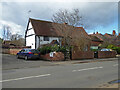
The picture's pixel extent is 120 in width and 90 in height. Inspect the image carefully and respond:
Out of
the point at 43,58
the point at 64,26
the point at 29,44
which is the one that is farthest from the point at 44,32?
the point at 43,58

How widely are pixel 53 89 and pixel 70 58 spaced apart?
14.2 m

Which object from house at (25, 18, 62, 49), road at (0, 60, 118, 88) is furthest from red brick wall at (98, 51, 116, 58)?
road at (0, 60, 118, 88)

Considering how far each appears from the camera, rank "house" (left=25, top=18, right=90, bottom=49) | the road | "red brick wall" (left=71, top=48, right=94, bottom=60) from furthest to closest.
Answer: "house" (left=25, top=18, right=90, bottom=49) < "red brick wall" (left=71, top=48, right=94, bottom=60) < the road

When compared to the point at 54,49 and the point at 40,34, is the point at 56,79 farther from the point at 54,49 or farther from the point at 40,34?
the point at 40,34

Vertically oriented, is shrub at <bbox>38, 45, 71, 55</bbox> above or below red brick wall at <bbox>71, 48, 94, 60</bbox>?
above

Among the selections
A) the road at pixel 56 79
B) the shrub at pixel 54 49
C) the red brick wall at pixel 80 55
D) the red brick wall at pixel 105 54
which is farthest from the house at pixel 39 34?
the road at pixel 56 79

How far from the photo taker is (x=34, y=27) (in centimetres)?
2906

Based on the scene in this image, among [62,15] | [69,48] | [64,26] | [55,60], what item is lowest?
[55,60]

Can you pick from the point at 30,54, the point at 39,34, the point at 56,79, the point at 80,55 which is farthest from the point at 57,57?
the point at 39,34

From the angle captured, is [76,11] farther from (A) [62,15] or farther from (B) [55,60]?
(B) [55,60]

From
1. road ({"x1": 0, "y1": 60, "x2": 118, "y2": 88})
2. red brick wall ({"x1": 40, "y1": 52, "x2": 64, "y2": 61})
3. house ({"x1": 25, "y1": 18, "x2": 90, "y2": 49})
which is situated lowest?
road ({"x1": 0, "y1": 60, "x2": 118, "y2": 88})

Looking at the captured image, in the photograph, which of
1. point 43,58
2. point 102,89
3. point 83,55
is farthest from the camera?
point 83,55

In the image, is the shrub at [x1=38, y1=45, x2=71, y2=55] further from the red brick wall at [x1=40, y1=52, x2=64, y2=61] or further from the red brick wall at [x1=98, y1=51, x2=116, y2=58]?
the red brick wall at [x1=98, y1=51, x2=116, y2=58]

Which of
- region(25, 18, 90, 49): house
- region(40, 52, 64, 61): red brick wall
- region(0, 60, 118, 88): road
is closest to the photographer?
region(0, 60, 118, 88): road
